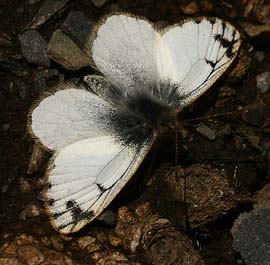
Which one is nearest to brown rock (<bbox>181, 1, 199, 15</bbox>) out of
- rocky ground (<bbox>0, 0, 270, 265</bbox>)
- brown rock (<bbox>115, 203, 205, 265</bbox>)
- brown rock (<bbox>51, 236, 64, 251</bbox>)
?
rocky ground (<bbox>0, 0, 270, 265</bbox>)

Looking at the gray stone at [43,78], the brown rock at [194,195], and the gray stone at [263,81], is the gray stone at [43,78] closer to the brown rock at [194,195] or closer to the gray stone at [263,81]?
the brown rock at [194,195]

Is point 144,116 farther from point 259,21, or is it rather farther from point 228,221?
point 259,21

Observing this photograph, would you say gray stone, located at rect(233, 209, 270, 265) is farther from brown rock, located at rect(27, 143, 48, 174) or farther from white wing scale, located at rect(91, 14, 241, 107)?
brown rock, located at rect(27, 143, 48, 174)

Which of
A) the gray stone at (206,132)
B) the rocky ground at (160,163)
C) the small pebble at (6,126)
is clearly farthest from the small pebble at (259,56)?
the small pebble at (6,126)

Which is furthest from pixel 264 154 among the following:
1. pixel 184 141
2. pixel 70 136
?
pixel 70 136

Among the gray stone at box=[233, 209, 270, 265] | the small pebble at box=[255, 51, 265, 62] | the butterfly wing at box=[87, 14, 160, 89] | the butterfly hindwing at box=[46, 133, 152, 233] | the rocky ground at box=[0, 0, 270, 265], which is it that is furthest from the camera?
the small pebble at box=[255, 51, 265, 62]

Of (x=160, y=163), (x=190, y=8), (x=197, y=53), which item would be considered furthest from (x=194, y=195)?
(x=190, y=8)

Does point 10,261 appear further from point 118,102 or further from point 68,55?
point 68,55
